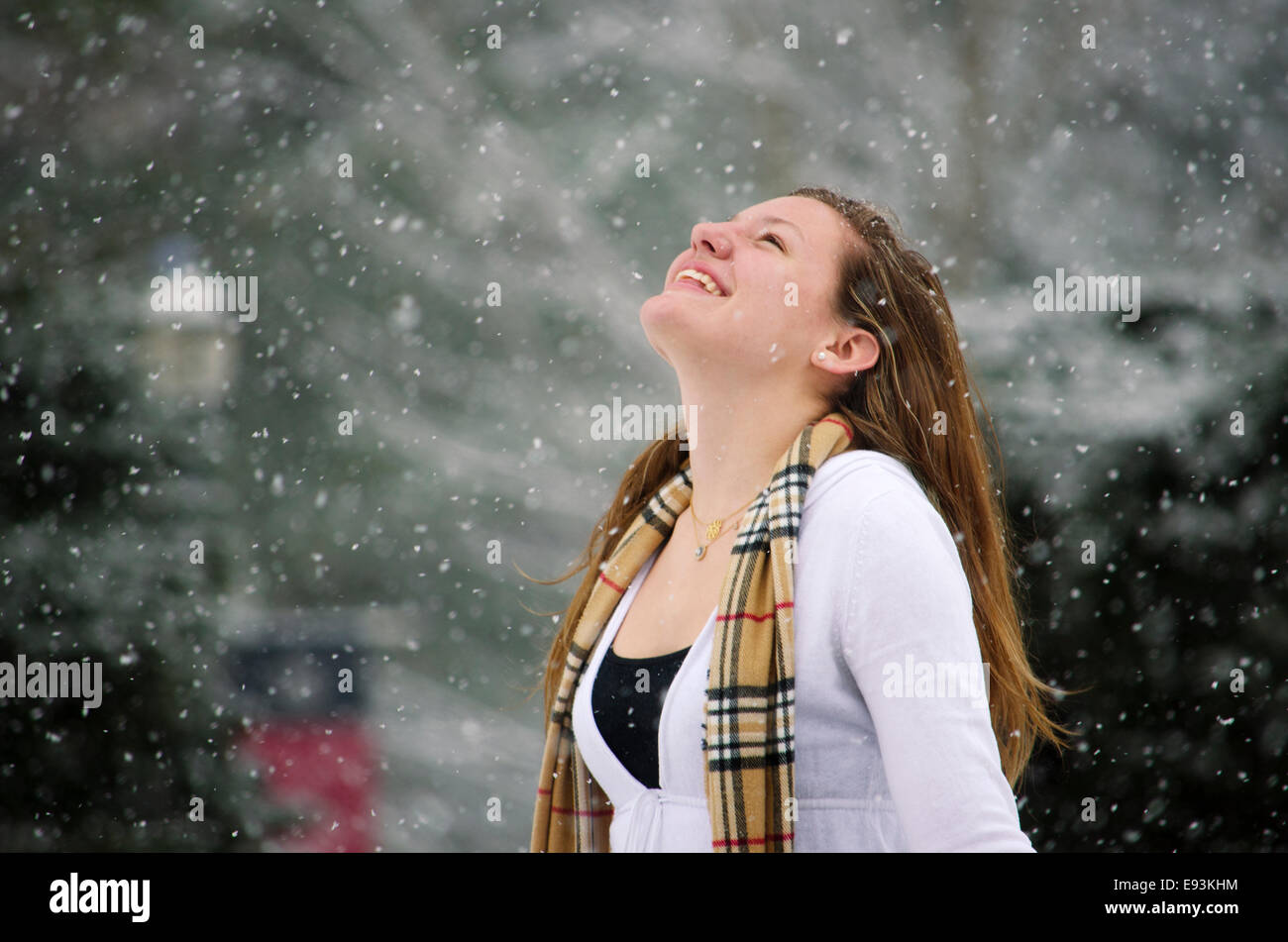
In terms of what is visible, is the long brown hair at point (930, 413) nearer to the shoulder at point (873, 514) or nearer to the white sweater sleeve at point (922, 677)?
the shoulder at point (873, 514)

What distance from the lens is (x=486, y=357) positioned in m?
3.64

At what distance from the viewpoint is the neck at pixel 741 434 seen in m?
1.24

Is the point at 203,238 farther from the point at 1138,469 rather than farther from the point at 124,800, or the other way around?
the point at 1138,469

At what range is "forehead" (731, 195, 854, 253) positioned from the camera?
4.14ft

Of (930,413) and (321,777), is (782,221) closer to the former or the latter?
(930,413)

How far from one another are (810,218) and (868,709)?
0.64 meters

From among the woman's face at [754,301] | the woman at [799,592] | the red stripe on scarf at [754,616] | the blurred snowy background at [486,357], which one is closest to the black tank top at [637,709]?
the woman at [799,592]

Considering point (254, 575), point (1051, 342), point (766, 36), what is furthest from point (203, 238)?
point (1051, 342)

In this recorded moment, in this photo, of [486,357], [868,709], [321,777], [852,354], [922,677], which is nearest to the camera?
[922,677]

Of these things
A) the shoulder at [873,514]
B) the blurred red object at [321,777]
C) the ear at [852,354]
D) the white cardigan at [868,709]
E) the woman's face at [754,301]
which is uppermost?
the woman's face at [754,301]

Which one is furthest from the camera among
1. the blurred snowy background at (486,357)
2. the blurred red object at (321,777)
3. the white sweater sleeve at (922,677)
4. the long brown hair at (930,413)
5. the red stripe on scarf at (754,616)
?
the blurred red object at (321,777)

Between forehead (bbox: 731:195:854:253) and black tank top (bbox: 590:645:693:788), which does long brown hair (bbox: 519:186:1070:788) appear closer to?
forehead (bbox: 731:195:854:253)

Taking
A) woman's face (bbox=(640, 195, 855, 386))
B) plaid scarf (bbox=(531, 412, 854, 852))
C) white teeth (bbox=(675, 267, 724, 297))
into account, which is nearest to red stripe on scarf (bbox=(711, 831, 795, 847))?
plaid scarf (bbox=(531, 412, 854, 852))

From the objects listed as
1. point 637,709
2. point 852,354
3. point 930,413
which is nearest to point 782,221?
point 852,354
